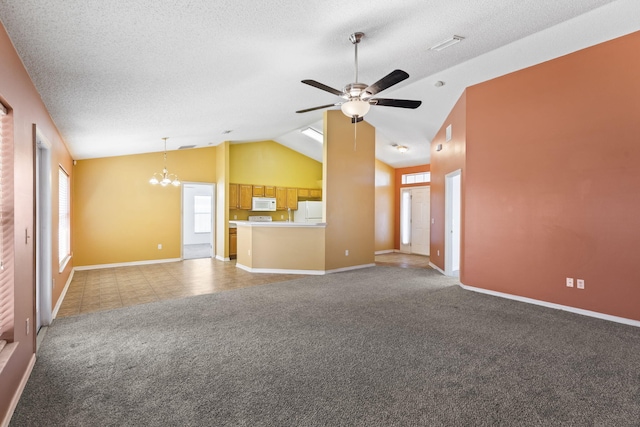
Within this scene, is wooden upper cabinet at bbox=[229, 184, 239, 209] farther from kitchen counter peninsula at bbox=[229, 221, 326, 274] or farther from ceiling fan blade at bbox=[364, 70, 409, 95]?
ceiling fan blade at bbox=[364, 70, 409, 95]

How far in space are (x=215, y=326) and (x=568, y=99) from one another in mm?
4988

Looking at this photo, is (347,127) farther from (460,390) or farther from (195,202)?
(195,202)

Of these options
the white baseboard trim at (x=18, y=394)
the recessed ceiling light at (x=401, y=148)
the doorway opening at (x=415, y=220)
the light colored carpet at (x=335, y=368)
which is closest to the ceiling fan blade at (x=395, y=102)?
the light colored carpet at (x=335, y=368)

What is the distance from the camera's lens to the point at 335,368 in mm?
2461

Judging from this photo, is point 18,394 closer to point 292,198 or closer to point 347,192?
point 347,192

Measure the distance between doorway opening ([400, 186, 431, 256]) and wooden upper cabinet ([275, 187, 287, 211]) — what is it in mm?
3586

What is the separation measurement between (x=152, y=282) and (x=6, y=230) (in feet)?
12.3

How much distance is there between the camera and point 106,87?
9.77ft

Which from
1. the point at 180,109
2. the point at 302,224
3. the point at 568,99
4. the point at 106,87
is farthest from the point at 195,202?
the point at 568,99

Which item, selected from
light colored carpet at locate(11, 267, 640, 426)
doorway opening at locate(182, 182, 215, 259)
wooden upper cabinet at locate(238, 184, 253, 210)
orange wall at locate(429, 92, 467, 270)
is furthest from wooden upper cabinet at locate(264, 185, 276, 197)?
light colored carpet at locate(11, 267, 640, 426)

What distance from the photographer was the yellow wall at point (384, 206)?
9250 millimetres

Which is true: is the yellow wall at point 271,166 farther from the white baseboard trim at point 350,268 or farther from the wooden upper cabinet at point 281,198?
the white baseboard trim at point 350,268

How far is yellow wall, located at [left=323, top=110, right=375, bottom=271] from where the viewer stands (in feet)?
20.8

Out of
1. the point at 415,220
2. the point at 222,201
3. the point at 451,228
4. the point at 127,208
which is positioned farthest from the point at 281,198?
the point at 451,228
